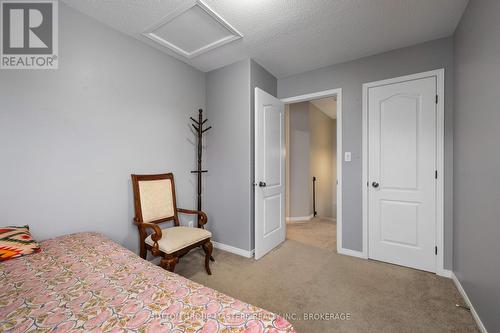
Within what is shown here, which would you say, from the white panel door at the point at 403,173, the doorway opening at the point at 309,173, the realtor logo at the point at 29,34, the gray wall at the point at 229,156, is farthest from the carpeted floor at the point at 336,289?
the realtor logo at the point at 29,34

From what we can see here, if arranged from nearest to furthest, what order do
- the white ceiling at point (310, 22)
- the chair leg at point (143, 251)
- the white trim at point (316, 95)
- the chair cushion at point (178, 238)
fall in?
the white ceiling at point (310, 22) < the chair cushion at point (178, 238) < the chair leg at point (143, 251) < the white trim at point (316, 95)

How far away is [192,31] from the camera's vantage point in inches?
84.6

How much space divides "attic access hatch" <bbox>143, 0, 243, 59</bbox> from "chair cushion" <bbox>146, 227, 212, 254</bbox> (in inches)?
80.4

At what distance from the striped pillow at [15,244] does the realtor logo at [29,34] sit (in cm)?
118

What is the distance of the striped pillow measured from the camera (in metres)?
1.24

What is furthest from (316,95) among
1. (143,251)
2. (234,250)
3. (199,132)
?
(143,251)

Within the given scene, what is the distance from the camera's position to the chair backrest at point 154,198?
7.05ft

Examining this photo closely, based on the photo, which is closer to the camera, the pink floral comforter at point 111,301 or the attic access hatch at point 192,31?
the pink floral comforter at point 111,301

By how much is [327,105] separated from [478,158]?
3.70 metres

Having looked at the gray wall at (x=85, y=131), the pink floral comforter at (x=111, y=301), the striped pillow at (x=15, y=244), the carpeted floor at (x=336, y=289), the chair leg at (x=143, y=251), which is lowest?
the carpeted floor at (x=336, y=289)

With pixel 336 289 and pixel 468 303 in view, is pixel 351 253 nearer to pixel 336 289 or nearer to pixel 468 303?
pixel 336 289

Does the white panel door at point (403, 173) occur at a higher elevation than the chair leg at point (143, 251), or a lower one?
higher

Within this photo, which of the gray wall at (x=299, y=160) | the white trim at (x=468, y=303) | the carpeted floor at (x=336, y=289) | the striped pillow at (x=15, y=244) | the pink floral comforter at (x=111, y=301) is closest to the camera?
the pink floral comforter at (x=111, y=301)

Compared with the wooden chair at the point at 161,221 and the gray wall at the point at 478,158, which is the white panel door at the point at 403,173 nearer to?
the gray wall at the point at 478,158
